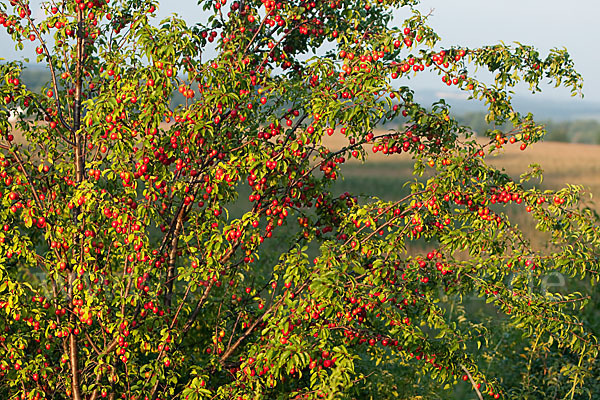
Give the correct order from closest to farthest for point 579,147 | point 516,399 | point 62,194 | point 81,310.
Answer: point 81,310 → point 62,194 → point 516,399 → point 579,147

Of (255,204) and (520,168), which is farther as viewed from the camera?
(520,168)

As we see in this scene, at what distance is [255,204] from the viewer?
196 inches

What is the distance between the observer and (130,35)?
204 inches

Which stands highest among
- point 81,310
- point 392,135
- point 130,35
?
point 130,35

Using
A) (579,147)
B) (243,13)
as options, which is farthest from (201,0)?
(579,147)

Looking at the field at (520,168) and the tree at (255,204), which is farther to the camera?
the field at (520,168)

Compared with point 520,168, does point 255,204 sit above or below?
above

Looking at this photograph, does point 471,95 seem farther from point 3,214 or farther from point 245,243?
point 3,214

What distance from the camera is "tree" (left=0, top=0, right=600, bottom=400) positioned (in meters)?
4.35

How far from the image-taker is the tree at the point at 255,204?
4.35 meters

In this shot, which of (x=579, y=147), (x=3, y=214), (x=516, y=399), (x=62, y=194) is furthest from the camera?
(x=579, y=147)

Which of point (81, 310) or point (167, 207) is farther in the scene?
point (167, 207)

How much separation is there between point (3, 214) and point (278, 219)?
210cm

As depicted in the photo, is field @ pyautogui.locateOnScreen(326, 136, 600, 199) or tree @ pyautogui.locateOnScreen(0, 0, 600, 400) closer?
tree @ pyautogui.locateOnScreen(0, 0, 600, 400)
